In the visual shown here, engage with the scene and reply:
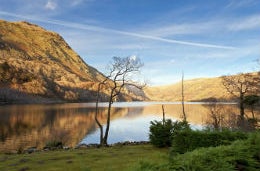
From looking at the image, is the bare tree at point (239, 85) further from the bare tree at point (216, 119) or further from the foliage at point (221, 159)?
the foliage at point (221, 159)

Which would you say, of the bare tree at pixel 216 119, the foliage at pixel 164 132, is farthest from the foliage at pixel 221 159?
the bare tree at pixel 216 119

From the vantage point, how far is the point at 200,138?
1903 centimetres

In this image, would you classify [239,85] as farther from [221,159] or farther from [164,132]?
[221,159]

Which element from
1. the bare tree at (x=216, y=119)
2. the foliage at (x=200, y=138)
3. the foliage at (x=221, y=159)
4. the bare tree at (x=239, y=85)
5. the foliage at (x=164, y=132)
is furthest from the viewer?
the bare tree at (x=239, y=85)

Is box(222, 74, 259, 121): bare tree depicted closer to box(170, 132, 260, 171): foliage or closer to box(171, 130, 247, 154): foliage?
box(171, 130, 247, 154): foliage

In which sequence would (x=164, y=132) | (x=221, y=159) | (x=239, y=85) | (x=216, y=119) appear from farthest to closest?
(x=239, y=85), (x=216, y=119), (x=164, y=132), (x=221, y=159)

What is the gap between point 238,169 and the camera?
8.48 meters

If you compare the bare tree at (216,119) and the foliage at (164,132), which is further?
the bare tree at (216,119)

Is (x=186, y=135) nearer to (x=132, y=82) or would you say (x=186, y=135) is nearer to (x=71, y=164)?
(x=71, y=164)

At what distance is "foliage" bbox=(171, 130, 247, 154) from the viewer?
17750 mm

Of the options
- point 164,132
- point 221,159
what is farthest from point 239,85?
point 221,159

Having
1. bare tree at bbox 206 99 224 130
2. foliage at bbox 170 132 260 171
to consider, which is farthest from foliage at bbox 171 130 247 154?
bare tree at bbox 206 99 224 130

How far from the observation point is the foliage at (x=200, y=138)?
58.2ft

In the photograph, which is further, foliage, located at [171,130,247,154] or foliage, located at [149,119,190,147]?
foliage, located at [149,119,190,147]
